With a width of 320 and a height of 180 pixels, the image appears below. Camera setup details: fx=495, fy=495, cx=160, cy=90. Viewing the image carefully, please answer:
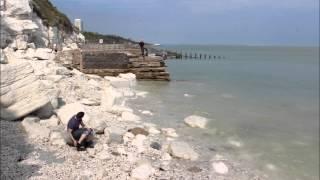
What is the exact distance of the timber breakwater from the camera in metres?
37.0

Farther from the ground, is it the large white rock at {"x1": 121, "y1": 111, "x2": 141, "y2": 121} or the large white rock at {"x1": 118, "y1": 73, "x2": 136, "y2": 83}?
the large white rock at {"x1": 121, "y1": 111, "x2": 141, "y2": 121}

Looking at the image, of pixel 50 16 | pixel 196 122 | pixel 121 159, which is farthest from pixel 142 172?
pixel 50 16

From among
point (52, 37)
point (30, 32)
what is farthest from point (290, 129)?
point (52, 37)

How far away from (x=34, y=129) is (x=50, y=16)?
40.7 metres

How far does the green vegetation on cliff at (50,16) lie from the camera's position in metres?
50.0

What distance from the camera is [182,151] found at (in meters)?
15.0

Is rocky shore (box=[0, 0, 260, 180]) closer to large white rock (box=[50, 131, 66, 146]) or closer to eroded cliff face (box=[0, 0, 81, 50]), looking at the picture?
large white rock (box=[50, 131, 66, 146])

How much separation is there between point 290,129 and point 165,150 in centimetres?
783

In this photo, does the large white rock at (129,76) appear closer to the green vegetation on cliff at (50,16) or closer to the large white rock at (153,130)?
the green vegetation on cliff at (50,16)

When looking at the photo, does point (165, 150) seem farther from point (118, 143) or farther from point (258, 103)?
Result: point (258, 103)

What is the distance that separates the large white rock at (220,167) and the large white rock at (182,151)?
2.36ft

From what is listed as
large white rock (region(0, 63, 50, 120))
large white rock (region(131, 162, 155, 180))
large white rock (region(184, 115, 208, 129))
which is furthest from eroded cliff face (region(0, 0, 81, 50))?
large white rock (region(131, 162, 155, 180))

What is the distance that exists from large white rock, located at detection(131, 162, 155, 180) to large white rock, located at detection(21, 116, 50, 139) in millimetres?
3475

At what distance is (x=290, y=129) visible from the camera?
21.2 m
